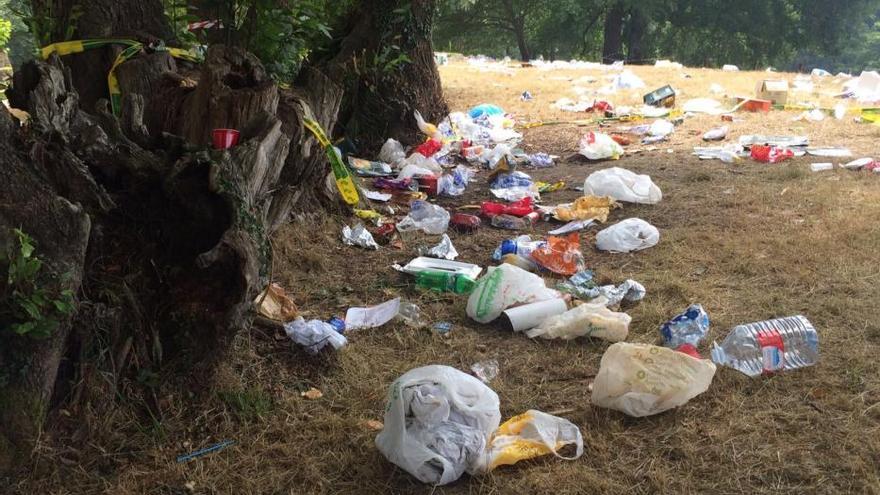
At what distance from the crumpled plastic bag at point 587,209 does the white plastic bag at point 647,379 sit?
2.19 metres

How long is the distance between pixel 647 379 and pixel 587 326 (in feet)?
1.83

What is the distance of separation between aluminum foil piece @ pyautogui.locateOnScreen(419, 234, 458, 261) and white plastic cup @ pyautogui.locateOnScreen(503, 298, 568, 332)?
90cm

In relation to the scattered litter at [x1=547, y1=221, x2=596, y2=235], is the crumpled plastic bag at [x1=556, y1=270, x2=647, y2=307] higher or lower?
higher

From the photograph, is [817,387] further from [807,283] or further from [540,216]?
[540,216]

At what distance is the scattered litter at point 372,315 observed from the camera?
305 cm

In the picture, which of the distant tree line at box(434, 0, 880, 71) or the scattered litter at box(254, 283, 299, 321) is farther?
the distant tree line at box(434, 0, 880, 71)

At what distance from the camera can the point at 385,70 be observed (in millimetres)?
5918

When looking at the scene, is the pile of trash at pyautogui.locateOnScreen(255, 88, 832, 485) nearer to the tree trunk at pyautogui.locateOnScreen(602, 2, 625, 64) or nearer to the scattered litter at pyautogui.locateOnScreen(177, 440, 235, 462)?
the scattered litter at pyautogui.locateOnScreen(177, 440, 235, 462)

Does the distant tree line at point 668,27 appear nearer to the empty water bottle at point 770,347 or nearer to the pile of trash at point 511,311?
the pile of trash at point 511,311

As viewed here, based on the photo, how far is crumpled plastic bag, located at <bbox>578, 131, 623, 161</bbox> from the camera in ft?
21.1

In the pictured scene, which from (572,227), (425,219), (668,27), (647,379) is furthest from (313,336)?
(668,27)

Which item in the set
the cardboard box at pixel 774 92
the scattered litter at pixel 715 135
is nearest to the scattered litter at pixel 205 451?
the scattered litter at pixel 715 135

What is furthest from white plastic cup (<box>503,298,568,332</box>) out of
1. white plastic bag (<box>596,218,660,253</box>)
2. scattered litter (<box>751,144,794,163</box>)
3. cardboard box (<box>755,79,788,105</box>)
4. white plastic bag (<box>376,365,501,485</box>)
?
cardboard box (<box>755,79,788,105</box>)

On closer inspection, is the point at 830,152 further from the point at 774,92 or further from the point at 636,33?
the point at 636,33
